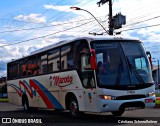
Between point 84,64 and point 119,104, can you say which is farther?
point 84,64

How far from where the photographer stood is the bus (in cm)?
1273

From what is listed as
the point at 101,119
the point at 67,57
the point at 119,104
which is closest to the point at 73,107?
the point at 101,119

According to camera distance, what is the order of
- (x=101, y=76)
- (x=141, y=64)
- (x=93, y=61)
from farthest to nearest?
(x=141, y=64)
(x=101, y=76)
(x=93, y=61)

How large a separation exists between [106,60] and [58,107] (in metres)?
4.39

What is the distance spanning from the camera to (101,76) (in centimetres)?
1292

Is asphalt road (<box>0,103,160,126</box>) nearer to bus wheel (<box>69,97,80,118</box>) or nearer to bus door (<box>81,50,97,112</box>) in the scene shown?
bus wheel (<box>69,97,80,118</box>)

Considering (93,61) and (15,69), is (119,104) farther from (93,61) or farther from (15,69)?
(15,69)

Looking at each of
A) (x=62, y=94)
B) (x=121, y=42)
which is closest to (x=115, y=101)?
(x=121, y=42)

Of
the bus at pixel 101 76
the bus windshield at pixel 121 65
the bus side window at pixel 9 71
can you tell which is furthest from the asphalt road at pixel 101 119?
the bus side window at pixel 9 71

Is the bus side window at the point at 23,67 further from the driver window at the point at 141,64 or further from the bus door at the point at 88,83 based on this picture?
the driver window at the point at 141,64

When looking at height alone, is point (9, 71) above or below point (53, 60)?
below

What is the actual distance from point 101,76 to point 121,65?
2.84 ft

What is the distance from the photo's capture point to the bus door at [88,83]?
1320cm

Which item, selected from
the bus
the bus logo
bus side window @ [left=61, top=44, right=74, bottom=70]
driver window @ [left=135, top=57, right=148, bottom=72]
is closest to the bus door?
the bus
